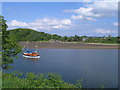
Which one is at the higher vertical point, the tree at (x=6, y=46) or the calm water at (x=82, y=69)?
the tree at (x=6, y=46)

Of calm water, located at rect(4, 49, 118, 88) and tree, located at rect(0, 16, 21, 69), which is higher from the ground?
tree, located at rect(0, 16, 21, 69)

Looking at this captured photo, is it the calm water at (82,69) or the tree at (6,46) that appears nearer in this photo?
the tree at (6,46)

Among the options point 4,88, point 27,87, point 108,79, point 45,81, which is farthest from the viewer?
point 108,79

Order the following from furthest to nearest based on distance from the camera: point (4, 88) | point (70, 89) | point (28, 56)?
1. point (28, 56)
2. point (70, 89)
3. point (4, 88)

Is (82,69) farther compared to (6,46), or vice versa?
(82,69)

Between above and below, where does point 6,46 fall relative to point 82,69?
above

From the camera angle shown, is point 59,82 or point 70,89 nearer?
point 70,89

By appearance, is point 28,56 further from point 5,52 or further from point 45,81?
point 45,81

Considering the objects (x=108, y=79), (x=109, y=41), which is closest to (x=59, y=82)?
(x=108, y=79)

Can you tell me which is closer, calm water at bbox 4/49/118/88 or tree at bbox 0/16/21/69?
tree at bbox 0/16/21/69

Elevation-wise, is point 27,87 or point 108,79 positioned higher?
point 27,87

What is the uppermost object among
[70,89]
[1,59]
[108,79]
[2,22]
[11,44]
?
[2,22]

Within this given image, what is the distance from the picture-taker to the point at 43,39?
127 feet

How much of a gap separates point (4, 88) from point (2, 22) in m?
2.34
